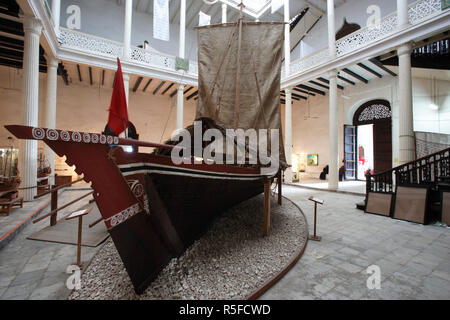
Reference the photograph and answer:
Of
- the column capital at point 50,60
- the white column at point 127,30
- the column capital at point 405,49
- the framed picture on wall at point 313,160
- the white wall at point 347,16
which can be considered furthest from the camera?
the framed picture on wall at point 313,160

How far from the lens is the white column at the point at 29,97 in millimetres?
4977

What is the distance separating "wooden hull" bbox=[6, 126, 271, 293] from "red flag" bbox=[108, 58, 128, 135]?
1.50 meters

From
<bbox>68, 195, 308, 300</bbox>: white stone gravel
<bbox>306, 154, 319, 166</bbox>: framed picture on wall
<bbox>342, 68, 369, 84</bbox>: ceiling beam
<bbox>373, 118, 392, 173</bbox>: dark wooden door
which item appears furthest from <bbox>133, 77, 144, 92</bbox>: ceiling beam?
<bbox>373, 118, 392, 173</bbox>: dark wooden door

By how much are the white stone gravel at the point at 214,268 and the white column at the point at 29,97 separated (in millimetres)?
4278

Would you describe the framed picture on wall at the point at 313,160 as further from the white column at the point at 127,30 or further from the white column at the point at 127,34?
the white column at the point at 127,30

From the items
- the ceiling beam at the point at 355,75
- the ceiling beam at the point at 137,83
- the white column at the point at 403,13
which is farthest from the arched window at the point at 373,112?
the ceiling beam at the point at 137,83

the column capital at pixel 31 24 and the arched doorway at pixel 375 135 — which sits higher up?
the column capital at pixel 31 24

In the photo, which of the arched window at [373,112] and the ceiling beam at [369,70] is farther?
the arched window at [373,112]

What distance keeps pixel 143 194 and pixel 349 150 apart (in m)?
12.4

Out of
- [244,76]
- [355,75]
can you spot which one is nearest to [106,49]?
[244,76]

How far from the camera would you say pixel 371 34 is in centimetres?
705

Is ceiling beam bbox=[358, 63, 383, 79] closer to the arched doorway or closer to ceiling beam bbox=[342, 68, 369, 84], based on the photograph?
ceiling beam bbox=[342, 68, 369, 84]

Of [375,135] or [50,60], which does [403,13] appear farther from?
[50,60]

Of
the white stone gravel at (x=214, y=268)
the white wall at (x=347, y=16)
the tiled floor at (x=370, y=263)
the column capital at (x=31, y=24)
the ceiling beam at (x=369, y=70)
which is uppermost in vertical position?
the white wall at (x=347, y=16)
